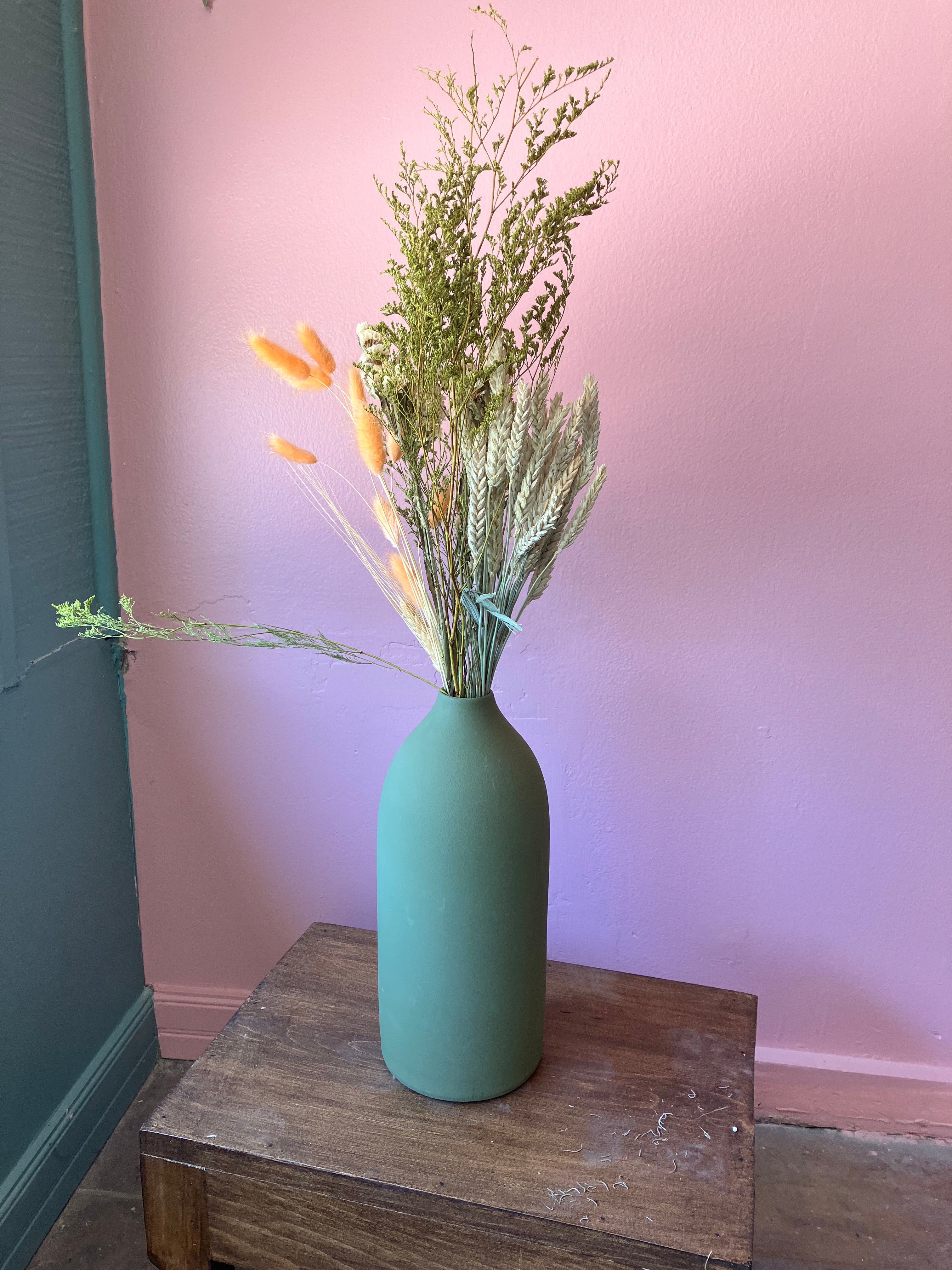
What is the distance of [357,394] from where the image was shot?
2.91 feet

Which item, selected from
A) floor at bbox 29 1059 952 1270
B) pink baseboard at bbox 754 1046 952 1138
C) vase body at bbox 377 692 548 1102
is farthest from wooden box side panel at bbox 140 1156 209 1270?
pink baseboard at bbox 754 1046 952 1138

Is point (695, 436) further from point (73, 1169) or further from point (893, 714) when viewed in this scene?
point (73, 1169)

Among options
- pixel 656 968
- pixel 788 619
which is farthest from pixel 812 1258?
pixel 788 619

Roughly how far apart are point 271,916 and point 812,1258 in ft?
3.30

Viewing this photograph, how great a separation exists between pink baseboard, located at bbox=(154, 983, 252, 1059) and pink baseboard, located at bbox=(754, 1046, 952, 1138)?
3.10 feet

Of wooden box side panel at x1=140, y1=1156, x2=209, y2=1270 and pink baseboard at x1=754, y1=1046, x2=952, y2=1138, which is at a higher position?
wooden box side panel at x1=140, y1=1156, x2=209, y2=1270

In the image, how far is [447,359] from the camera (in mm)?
869

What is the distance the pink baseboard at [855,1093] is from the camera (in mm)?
1477

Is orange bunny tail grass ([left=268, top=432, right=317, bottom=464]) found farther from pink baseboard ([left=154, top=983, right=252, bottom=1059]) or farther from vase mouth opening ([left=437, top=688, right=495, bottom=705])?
pink baseboard ([left=154, top=983, right=252, bottom=1059])

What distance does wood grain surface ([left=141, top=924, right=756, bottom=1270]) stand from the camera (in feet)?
2.83

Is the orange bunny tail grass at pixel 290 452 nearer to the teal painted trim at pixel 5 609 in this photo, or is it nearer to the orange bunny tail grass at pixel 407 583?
the orange bunny tail grass at pixel 407 583

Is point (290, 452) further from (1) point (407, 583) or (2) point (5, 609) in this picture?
(2) point (5, 609)

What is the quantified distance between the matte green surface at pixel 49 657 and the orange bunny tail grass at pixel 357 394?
1.96 ft

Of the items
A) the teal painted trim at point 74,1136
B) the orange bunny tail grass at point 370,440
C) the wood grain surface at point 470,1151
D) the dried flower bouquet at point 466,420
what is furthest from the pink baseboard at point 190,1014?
the orange bunny tail grass at point 370,440
